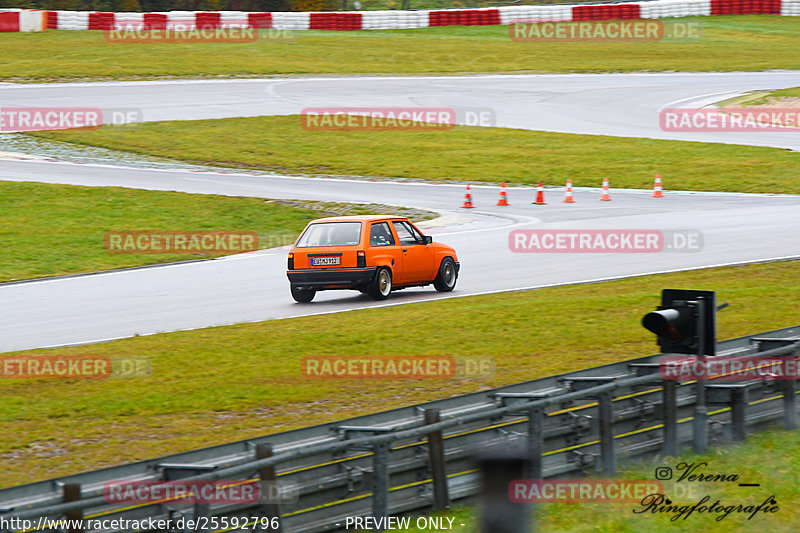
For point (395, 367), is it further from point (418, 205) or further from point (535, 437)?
point (418, 205)

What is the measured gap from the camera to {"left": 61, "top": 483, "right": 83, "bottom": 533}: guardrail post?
549 centimetres

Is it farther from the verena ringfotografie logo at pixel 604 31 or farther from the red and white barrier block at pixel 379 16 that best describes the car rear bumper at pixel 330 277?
the verena ringfotografie logo at pixel 604 31

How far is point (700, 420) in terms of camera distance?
838cm

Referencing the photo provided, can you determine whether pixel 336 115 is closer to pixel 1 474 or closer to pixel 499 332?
pixel 499 332

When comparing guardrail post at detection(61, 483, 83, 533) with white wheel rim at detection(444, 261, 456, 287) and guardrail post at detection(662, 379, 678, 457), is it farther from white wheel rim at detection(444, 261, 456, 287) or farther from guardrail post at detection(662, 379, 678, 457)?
white wheel rim at detection(444, 261, 456, 287)

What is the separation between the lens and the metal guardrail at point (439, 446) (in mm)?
5898

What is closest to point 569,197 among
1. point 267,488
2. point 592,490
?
point 592,490

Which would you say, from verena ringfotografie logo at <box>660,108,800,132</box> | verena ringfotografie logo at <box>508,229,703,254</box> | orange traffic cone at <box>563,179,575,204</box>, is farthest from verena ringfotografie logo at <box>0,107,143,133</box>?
verena ringfotografie logo at <box>508,229,703,254</box>

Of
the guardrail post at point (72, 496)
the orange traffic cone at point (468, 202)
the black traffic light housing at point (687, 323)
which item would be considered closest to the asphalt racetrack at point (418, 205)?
the orange traffic cone at point (468, 202)

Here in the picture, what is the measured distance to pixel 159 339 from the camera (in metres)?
13.0

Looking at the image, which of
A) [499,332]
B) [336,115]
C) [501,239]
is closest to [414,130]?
[336,115]

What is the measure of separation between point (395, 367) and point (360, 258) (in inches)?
157

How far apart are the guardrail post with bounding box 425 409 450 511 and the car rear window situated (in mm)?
8394

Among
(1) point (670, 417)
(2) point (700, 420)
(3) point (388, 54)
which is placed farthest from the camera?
(3) point (388, 54)
